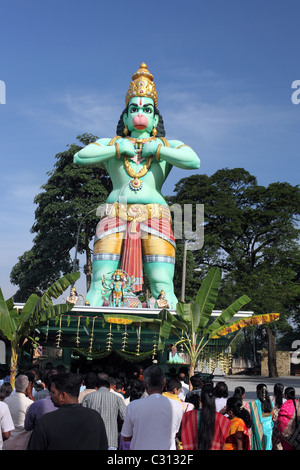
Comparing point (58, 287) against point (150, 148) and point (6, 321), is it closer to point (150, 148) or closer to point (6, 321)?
point (6, 321)

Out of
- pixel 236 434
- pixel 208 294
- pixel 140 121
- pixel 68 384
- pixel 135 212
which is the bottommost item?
pixel 236 434

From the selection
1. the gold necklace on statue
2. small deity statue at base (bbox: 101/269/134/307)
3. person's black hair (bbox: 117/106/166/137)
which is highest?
person's black hair (bbox: 117/106/166/137)

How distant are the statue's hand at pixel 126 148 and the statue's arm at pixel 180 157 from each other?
1.00m

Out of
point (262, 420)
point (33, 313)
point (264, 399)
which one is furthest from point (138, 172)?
point (262, 420)

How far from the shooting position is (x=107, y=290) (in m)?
16.6

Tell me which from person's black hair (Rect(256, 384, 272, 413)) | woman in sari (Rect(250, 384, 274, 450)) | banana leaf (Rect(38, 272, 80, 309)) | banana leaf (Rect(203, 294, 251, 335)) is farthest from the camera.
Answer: banana leaf (Rect(203, 294, 251, 335))

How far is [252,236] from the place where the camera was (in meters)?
34.0

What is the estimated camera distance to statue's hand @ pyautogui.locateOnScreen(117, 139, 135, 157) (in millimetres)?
16891

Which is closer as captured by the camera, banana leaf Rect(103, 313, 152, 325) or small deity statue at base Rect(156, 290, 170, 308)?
banana leaf Rect(103, 313, 152, 325)

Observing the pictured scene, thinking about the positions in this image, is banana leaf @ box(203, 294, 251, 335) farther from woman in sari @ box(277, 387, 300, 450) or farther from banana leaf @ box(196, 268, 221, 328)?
woman in sari @ box(277, 387, 300, 450)

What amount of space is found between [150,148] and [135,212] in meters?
2.05

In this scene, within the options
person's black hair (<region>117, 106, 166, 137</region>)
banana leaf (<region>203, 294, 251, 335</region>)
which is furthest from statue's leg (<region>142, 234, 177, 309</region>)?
person's black hair (<region>117, 106, 166, 137</region>)
